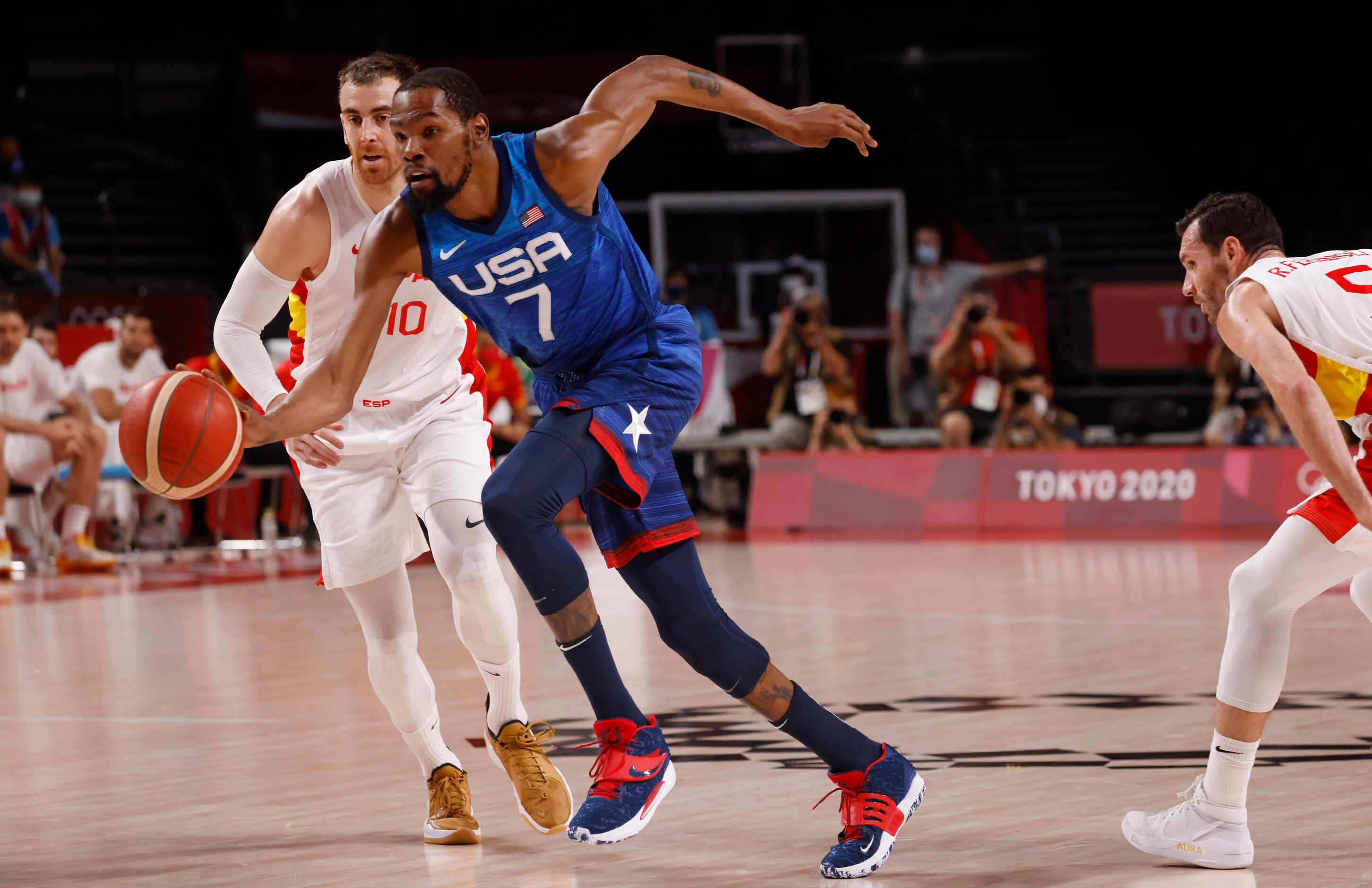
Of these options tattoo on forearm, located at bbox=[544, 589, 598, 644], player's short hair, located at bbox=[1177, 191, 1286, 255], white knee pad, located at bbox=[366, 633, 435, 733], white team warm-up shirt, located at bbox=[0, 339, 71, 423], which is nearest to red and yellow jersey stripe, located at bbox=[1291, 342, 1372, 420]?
player's short hair, located at bbox=[1177, 191, 1286, 255]

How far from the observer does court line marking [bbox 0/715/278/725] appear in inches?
247

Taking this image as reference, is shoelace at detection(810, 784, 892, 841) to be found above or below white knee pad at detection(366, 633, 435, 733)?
below

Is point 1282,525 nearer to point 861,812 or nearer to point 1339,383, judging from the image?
point 1339,383

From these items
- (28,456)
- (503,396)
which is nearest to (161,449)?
(28,456)

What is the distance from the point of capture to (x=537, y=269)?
3801 mm

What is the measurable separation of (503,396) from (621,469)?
10.7 meters

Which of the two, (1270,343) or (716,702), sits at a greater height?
(1270,343)

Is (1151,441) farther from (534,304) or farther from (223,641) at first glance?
(534,304)

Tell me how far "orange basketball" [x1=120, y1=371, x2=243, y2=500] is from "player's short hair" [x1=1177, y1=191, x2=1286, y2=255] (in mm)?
2415

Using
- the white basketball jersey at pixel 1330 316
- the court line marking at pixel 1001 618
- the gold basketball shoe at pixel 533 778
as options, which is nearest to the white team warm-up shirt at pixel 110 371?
the court line marking at pixel 1001 618

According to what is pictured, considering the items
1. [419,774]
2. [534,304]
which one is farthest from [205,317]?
[534,304]

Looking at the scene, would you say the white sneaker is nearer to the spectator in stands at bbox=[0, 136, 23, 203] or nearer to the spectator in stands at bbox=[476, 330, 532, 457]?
the spectator in stands at bbox=[476, 330, 532, 457]

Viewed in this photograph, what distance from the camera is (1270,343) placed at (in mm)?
3637

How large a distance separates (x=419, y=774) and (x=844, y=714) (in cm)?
162
